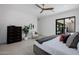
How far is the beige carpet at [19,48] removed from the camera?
179 cm

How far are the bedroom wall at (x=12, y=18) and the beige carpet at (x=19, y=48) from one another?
0.46ft

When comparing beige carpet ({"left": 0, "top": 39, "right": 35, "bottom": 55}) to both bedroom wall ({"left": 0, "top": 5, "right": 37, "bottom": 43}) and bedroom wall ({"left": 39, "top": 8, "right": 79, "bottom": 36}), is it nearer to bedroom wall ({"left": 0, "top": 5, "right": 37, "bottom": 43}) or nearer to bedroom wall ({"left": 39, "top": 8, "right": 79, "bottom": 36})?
bedroom wall ({"left": 0, "top": 5, "right": 37, "bottom": 43})

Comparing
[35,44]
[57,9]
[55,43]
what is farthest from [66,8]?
[35,44]

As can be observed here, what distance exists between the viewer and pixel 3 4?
1741 mm

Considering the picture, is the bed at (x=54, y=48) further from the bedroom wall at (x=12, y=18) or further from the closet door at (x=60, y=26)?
the bedroom wall at (x=12, y=18)

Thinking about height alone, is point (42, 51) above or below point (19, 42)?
below

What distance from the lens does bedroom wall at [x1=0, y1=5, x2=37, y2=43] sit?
5.91 feet

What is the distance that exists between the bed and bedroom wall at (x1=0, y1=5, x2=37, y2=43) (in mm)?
342

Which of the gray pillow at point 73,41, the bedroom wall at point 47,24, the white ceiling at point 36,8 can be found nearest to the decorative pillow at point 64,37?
the gray pillow at point 73,41

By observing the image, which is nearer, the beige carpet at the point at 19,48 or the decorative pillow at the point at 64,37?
the beige carpet at the point at 19,48

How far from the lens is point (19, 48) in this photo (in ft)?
6.15

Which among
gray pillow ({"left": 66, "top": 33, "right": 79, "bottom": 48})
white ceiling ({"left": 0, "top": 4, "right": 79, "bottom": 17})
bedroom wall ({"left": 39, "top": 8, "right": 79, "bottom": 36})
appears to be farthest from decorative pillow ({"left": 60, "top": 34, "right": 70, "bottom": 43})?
white ceiling ({"left": 0, "top": 4, "right": 79, "bottom": 17})
